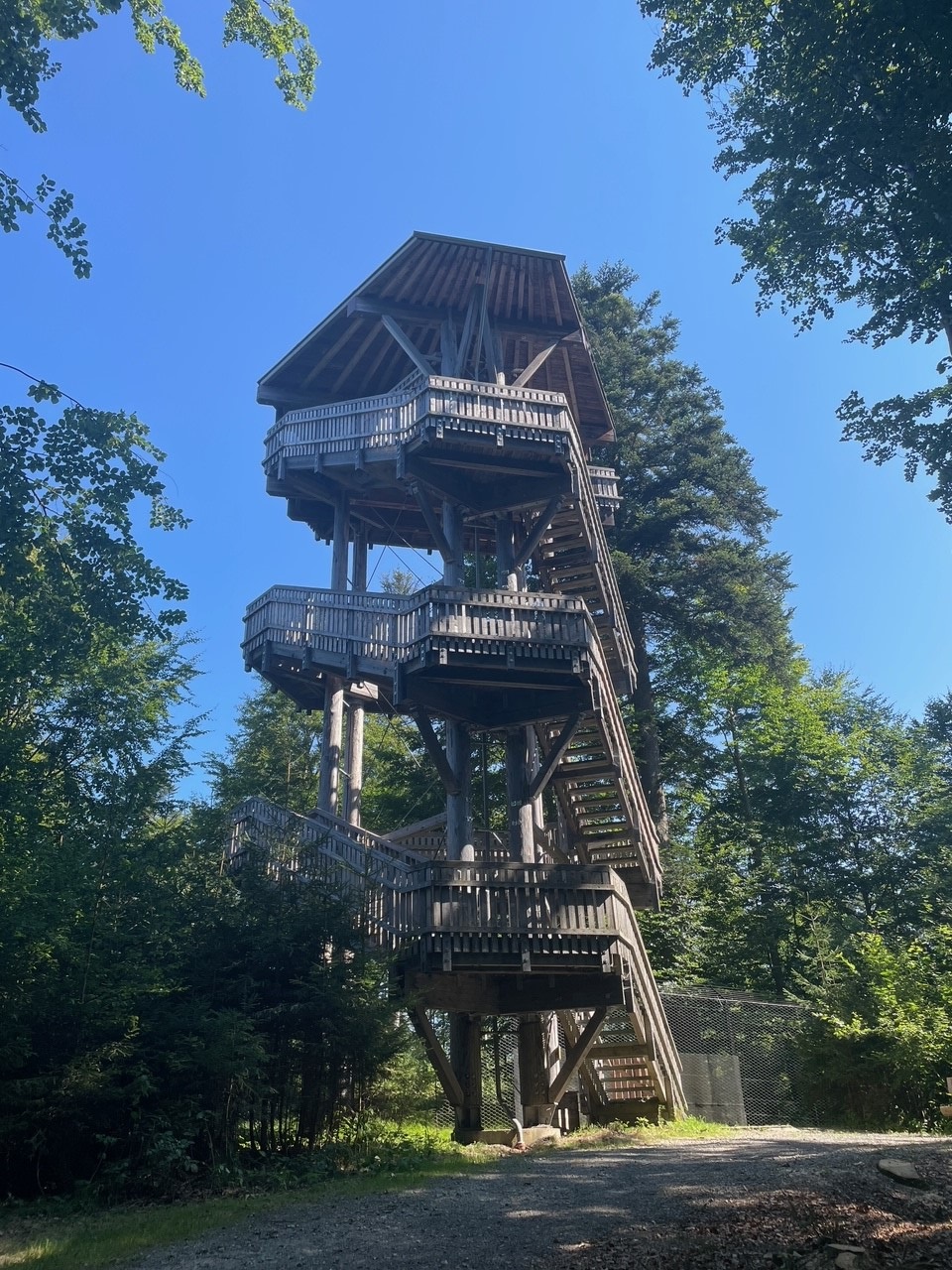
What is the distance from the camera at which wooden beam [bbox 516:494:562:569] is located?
19641 millimetres

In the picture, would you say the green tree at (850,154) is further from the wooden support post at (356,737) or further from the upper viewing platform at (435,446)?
the wooden support post at (356,737)

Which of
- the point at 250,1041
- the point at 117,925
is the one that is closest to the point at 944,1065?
the point at 250,1041

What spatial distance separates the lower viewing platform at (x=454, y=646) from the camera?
16875mm

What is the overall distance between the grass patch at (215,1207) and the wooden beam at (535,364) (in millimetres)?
14383

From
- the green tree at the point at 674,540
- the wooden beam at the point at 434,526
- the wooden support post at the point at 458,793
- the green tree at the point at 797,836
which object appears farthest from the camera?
the green tree at the point at 674,540

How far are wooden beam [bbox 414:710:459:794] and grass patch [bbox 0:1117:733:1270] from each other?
5944 millimetres

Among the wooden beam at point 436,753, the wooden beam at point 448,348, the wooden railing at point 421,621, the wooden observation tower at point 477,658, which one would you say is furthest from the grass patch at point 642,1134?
the wooden beam at point 448,348

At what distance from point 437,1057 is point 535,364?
14195 mm

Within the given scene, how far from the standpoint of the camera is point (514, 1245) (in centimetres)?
744

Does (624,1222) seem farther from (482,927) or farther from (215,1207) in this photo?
(482,927)

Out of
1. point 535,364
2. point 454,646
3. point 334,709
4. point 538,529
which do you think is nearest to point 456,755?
point 454,646

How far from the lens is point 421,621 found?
55.8ft

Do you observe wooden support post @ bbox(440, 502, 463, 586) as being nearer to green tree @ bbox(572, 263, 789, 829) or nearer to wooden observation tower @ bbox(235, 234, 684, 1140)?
wooden observation tower @ bbox(235, 234, 684, 1140)

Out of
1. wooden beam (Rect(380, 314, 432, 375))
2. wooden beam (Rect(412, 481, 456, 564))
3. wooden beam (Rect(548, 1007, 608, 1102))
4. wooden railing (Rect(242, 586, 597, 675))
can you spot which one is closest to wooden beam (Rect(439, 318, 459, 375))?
wooden beam (Rect(380, 314, 432, 375))
